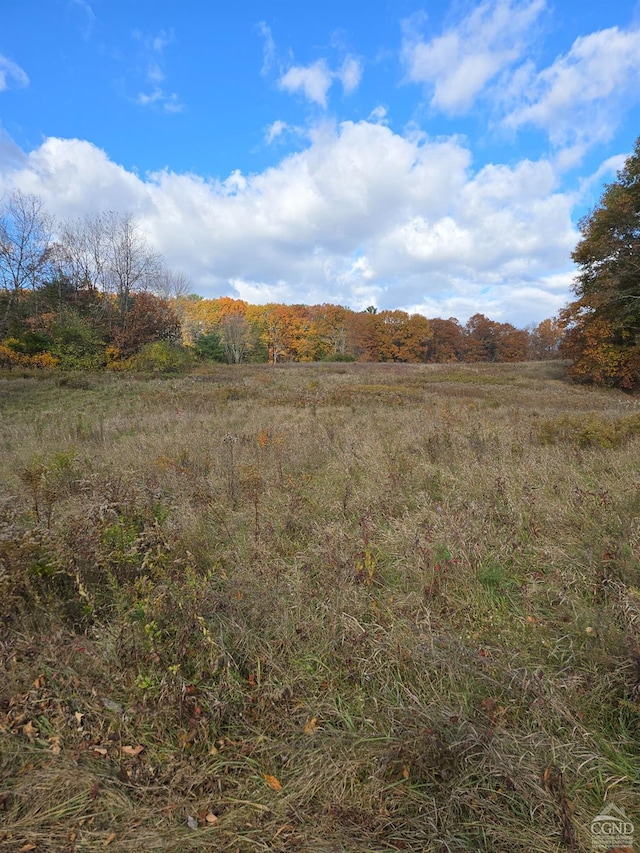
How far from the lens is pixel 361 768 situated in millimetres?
1711

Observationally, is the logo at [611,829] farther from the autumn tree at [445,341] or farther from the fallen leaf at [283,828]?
the autumn tree at [445,341]

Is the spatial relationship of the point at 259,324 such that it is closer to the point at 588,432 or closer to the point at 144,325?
the point at 144,325

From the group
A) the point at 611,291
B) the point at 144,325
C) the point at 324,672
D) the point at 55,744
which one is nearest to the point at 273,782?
the point at 324,672

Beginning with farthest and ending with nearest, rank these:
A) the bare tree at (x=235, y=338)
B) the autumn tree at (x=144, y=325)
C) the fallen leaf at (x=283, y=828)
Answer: the bare tree at (x=235, y=338)
the autumn tree at (x=144, y=325)
the fallen leaf at (x=283, y=828)

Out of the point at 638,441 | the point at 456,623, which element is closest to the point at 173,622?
the point at 456,623

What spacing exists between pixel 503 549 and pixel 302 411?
8.77 meters

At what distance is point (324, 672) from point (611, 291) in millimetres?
26743

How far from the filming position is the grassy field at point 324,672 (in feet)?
5.10

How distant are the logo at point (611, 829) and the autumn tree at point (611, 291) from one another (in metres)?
26.4

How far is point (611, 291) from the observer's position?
70.0 ft

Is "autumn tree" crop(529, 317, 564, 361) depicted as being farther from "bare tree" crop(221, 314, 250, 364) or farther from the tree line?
"bare tree" crop(221, 314, 250, 364)

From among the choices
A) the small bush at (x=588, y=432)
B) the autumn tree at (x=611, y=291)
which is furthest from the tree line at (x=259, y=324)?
the small bush at (x=588, y=432)

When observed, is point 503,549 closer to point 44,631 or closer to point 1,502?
point 44,631

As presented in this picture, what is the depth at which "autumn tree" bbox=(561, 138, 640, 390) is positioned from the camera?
2102 centimetres
